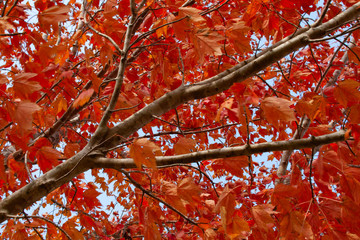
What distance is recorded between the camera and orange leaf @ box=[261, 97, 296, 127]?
1224 mm

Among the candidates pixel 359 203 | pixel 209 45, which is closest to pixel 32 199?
pixel 209 45

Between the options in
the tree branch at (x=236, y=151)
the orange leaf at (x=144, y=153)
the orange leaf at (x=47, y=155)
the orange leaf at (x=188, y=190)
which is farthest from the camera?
the orange leaf at (x=47, y=155)

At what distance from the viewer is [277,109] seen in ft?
4.10

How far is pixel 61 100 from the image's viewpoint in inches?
86.4

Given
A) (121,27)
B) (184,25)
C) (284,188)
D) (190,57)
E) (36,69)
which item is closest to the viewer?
(284,188)

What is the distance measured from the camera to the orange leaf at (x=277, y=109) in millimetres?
1224

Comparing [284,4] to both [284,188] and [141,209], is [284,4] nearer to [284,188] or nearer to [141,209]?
[284,188]

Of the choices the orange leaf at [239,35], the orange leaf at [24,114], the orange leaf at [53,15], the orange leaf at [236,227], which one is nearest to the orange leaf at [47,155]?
the orange leaf at [24,114]

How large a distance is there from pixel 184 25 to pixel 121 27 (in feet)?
2.67

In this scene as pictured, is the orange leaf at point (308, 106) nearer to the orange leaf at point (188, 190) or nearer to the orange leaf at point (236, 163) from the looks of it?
the orange leaf at point (236, 163)

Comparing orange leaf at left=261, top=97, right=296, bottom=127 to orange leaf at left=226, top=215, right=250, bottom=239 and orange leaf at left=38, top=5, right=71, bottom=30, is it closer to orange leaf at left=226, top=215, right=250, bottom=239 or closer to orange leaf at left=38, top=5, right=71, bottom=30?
orange leaf at left=226, top=215, right=250, bottom=239

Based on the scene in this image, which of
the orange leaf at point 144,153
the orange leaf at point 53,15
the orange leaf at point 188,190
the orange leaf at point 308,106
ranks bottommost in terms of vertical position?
the orange leaf at point 188,190

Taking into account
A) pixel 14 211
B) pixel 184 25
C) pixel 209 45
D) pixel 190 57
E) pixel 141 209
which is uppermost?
pixel 190 57

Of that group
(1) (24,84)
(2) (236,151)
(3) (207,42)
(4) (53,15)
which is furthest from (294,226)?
(4) (53,15)
